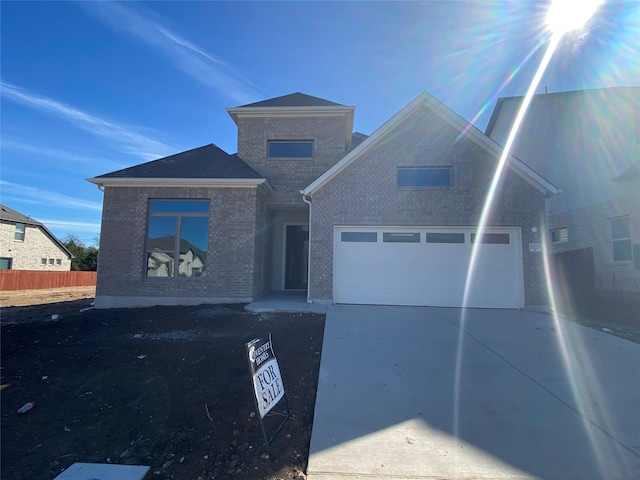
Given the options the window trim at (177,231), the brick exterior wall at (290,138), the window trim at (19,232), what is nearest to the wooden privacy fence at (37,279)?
the window trim at (19,232)

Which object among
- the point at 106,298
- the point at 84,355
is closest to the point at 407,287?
the point at 84,355

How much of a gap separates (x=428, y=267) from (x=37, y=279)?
29.1 meters

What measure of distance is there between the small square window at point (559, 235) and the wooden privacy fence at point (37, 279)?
110 ft

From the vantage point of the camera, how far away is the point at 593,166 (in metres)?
13.3

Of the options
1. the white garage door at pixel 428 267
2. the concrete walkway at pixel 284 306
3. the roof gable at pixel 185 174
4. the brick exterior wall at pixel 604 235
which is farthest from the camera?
the brick exterior wall at pixel 604 235

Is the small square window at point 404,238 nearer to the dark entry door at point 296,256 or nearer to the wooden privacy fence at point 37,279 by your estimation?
the dark entry door at point 296,256

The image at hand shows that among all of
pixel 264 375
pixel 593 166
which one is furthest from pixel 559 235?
pixel 264 375

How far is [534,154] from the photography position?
579 inches

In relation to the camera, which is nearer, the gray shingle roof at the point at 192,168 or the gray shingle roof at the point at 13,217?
the gray shingle roof at the point at 192,168

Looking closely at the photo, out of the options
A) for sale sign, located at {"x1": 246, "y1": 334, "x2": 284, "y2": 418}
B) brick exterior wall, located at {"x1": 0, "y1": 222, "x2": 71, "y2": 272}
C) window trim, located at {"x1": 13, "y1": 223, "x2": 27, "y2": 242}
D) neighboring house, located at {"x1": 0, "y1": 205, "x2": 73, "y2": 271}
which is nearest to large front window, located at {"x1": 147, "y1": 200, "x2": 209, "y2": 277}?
for sale sign, located at {"x1": 246, "y1": 334, "x2": 284, "y2": 418}

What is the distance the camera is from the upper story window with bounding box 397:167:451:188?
10000 millimetres

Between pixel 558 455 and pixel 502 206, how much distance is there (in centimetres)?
800

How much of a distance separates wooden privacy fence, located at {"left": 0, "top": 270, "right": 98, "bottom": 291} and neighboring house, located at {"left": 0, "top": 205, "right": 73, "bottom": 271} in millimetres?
5233

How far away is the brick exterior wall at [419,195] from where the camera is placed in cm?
959
